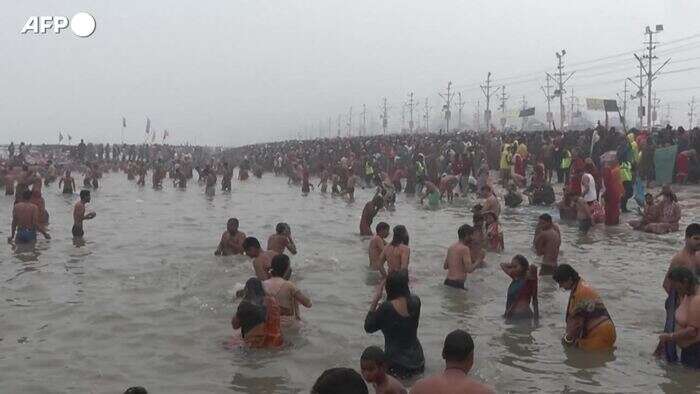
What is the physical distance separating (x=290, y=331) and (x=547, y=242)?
14.4 feet

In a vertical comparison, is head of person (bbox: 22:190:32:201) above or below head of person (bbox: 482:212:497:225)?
above

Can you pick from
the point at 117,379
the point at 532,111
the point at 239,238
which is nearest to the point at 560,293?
the point at 239,238

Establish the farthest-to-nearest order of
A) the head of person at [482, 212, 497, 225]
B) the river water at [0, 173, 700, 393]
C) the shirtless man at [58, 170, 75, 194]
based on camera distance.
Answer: the shirtless man at [58, 170, 75, 194]
the head of person at [482, 212, 497, 225]
the river water at [0, 173, 700, 393]

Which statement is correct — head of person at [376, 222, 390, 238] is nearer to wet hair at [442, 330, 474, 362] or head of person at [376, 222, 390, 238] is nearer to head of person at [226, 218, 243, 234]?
head of person at [226, 218, 243, 234]

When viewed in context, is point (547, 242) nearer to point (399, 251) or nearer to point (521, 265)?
point (399, 251)

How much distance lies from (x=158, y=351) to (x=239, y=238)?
180 inches

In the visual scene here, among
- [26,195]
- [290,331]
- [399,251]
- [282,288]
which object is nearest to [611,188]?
[399,251]

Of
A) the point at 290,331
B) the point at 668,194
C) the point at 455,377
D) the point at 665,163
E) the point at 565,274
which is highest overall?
the point at 665,163

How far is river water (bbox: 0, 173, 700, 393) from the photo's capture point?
22.2 ft

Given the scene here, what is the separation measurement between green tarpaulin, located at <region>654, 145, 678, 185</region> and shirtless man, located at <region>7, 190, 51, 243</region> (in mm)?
17200

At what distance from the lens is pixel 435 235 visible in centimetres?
1642

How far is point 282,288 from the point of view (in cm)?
771

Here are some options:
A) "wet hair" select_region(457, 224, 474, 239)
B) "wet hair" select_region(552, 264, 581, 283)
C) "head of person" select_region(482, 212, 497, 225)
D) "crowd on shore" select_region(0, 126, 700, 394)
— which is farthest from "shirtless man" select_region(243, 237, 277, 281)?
"head of person" select_region(482, 212, 497, 225)

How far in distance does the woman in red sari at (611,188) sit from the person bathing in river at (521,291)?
837cm
